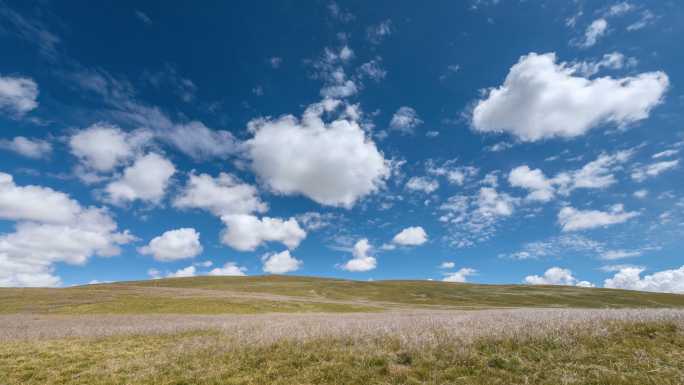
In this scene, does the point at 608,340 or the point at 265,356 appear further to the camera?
the point at 265,356

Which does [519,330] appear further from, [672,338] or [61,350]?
[61,350]

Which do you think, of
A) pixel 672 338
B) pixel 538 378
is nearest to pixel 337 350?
pixel 538 378

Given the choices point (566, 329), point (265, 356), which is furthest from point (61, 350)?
point (566, 329)

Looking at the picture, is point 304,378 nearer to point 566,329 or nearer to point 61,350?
point 566,329

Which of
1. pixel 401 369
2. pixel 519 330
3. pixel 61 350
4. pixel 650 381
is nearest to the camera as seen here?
pixel 650 381

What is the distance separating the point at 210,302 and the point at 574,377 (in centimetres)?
5851

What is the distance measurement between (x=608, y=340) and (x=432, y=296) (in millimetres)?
107259

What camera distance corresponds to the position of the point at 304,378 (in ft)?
32.8

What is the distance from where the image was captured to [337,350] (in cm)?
1211

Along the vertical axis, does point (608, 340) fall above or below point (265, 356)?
above

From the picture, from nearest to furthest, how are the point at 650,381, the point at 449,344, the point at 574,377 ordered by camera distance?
the point at 650,381 → the point at 574,377 → the point at 449,344

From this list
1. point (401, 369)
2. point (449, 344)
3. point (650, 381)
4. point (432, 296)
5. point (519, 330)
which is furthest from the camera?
point (432, 296)

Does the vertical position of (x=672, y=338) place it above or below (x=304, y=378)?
above

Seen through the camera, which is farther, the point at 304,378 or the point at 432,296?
the point at 432,296
